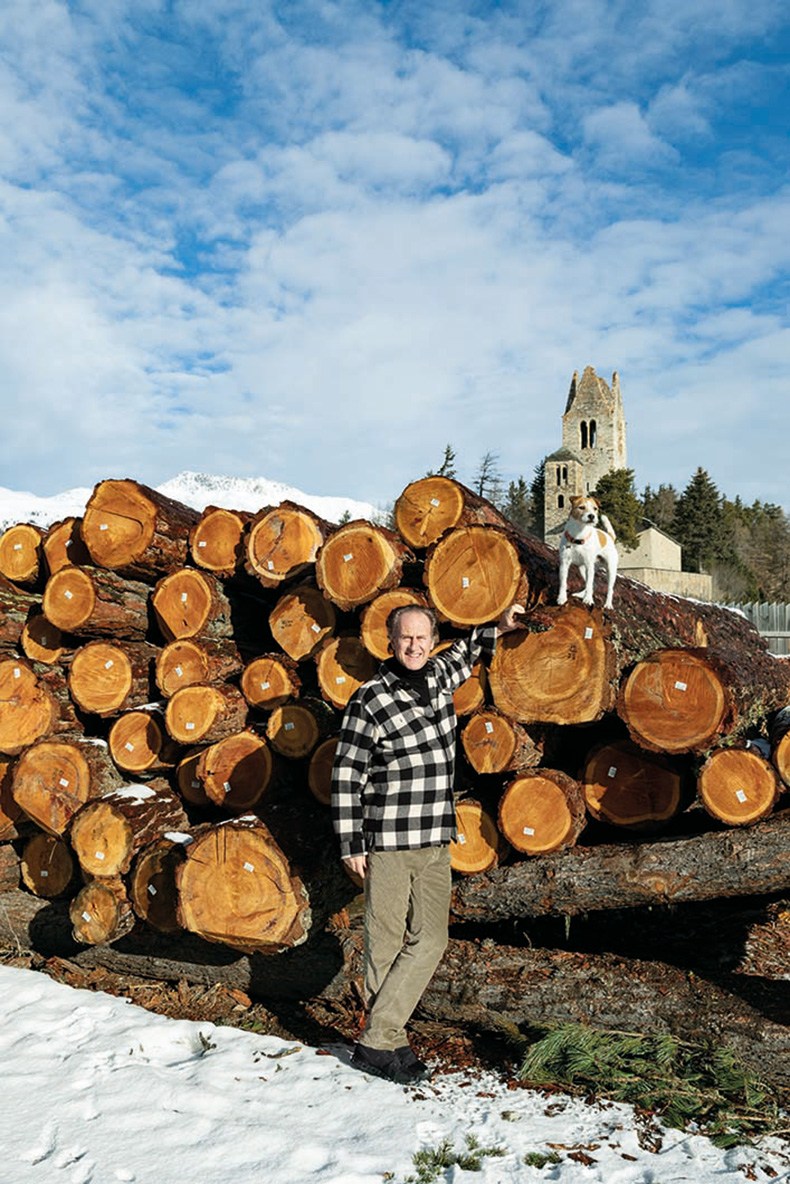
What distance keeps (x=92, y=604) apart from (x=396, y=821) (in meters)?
2.93

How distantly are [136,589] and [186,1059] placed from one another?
10.1 ft

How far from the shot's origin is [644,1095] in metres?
3.47

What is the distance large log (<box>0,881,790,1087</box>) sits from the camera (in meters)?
3.66

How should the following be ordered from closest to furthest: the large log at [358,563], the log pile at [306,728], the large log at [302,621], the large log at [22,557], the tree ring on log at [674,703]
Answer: the tree ring on log at [674,703] < the log pile at [306,728] < the large log at [358,563] < the large log at [302,621] < the large log at [22,557]

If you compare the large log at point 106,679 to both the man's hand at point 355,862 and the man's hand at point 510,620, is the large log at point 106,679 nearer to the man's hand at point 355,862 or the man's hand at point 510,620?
the man's hand at point 355,862

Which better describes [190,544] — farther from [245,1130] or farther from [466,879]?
[245,1130]

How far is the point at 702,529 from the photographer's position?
2162 inches

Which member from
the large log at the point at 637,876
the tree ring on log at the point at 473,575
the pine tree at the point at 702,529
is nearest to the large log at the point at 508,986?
the large log at the point at 637,876

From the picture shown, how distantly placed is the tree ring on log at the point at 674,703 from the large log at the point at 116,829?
2793 mm

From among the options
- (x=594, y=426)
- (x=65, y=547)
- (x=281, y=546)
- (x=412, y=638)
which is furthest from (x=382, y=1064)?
(x=594, y=426)

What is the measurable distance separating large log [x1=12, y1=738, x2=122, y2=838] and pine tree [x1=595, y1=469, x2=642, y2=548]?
140 ft

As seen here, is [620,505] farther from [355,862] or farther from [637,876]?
[355,862]

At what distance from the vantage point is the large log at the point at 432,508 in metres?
4.74

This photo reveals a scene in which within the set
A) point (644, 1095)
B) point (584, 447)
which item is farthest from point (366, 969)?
point (584, 447)
